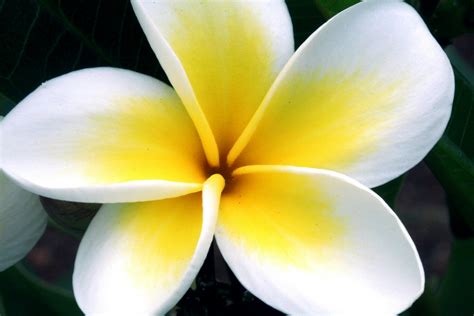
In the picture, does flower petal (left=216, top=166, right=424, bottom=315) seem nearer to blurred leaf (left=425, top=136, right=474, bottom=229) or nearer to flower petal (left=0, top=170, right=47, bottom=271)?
flower petal (left=0, top=170, right=47, bottom=271)

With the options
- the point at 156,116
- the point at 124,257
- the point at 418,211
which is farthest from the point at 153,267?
the point at 418,211

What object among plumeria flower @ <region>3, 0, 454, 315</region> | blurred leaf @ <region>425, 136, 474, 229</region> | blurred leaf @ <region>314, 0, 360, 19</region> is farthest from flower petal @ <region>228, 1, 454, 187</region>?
blurred leaf @ <region>425, 136, 474, 229</region>

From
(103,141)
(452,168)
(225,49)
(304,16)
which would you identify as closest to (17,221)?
(103,141)

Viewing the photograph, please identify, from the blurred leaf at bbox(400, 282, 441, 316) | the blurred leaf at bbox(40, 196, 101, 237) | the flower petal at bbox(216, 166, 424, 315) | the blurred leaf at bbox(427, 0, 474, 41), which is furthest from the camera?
the blurred leaf at bbox(400, 282, 441, 316)

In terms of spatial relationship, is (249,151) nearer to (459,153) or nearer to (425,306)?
(459,153)

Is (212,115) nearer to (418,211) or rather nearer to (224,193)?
(224,193)

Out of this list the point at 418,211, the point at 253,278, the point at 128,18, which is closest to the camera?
the point at 253,278
